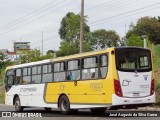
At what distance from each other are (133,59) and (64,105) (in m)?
4.24

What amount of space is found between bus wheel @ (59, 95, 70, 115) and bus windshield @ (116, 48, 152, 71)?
142 inches

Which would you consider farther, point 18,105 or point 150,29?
point 150,29

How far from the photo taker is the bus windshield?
56.2ft

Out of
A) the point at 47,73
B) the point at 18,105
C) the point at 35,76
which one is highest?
the point at 47,73

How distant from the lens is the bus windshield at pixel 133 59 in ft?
56.2

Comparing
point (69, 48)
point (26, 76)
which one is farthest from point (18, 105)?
point (69, 48)

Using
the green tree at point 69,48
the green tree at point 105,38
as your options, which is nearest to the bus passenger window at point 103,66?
the green tree at point 69,48

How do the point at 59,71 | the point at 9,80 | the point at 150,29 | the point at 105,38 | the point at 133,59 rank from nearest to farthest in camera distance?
the point at 133,59
the point at 59,71
the point at 9,80
the point at 150,29
the point at 105,38

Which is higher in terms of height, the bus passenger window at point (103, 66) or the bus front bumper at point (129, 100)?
the bus passenger window at point (103, 66)

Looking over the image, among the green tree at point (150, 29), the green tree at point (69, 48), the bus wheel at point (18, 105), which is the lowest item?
the bus wheel at point (18, 105)

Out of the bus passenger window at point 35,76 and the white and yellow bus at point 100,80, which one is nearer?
the white and yellow bus at point 100,80

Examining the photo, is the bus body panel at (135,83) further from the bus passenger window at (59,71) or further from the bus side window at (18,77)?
the bus side window at (18,77)

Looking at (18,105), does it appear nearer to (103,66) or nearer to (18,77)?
(18,77)

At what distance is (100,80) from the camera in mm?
17266
